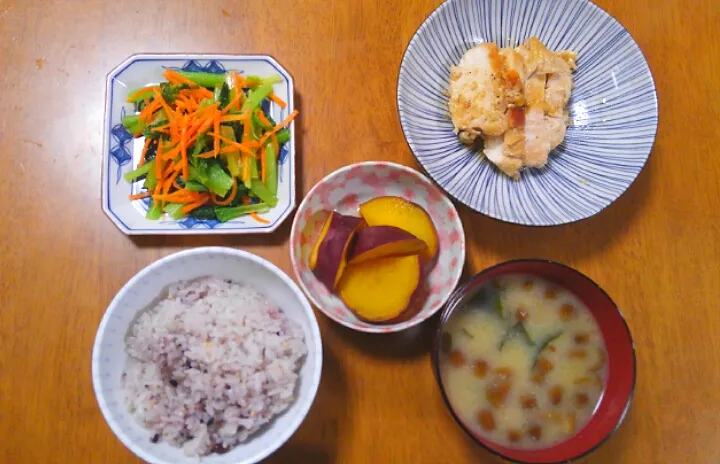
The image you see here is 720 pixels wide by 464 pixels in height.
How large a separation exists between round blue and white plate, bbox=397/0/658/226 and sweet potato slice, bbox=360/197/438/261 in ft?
0.29

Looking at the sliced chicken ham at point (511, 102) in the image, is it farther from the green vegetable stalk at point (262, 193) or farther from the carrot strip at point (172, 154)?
the carrot strip at point (172, 154)

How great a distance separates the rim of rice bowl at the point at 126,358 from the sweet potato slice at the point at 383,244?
0.16 meters

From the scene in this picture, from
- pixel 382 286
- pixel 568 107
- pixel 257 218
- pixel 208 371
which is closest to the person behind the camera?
pixel 208 371

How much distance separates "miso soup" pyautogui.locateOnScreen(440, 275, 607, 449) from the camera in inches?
43.6

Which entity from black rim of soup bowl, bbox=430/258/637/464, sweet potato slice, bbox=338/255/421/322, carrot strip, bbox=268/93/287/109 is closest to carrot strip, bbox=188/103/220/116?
carrot strip, bbox=268/93/287/109

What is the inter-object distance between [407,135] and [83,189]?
771 mm

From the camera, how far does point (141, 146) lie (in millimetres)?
1320

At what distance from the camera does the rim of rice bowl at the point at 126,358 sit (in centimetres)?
99

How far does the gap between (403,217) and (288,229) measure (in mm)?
275

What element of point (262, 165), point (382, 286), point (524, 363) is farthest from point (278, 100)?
point (524, 363)

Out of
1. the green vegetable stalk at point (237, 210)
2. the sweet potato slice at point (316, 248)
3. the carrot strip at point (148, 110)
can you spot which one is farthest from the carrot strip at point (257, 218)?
the carrot strip at point (148, 110)

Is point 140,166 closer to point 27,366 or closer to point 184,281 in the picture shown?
point 184,281

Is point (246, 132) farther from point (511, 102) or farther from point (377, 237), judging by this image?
point (511, 102)

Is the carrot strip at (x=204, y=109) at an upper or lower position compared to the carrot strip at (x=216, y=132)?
upper
